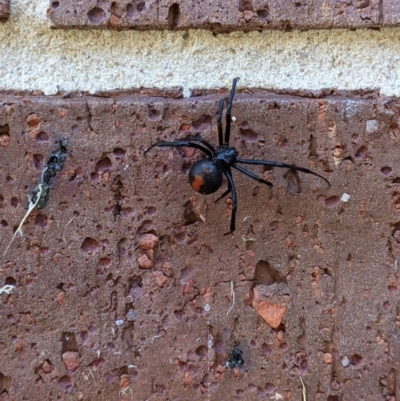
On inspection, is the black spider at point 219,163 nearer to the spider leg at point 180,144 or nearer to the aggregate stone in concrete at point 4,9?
the spider leg at point 180,144

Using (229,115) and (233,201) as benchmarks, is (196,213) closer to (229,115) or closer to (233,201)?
(233,201)

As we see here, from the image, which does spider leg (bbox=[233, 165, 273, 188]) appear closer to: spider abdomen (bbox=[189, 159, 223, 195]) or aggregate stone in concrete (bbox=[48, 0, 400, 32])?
spider abdomen (bbox=[189, 159, 223, 195])

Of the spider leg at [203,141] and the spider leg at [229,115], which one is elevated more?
the spider leg at [229,115]

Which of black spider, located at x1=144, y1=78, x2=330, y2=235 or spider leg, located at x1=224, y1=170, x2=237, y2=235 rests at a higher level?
black spider, located at x1=144, y1=78, x2=330, y2=235

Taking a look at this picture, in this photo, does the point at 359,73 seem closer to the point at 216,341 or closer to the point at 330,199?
the point at 330,199

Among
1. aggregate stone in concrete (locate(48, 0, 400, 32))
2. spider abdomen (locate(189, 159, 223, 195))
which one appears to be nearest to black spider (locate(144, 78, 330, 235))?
spider abdomen (locate(189, 159, 223, 195))

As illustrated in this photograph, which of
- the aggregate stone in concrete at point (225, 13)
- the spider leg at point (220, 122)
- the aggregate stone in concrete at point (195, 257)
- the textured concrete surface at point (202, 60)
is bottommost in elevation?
the aggregate stone in concrete at point (195, 257)

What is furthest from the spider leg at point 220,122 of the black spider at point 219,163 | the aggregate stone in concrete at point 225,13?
the aggregate stone in concrete at point 225,13
